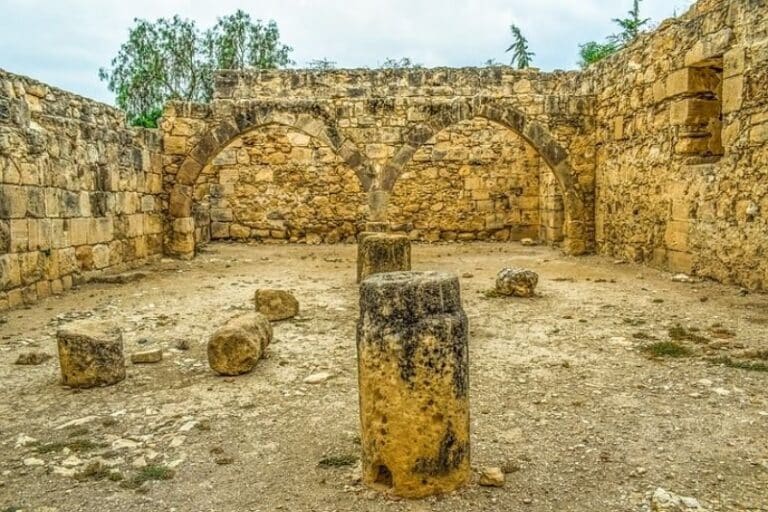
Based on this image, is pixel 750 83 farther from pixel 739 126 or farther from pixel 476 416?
pixel 476 416

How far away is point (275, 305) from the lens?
20.2 feet

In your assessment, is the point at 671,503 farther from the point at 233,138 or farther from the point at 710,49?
the point at 233,138

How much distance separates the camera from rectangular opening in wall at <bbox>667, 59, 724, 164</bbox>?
819cm

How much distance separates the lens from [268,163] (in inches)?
577

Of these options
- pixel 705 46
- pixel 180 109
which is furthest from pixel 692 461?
pixel 180 109

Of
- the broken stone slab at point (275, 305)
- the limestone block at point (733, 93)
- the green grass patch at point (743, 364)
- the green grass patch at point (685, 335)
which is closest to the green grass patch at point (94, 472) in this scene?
the broken stone slab at point (275, 305)

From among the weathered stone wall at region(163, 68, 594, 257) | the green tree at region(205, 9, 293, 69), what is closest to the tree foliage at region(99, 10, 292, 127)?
the green tree at region(205, 9, 293, 69)

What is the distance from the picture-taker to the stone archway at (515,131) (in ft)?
36.0

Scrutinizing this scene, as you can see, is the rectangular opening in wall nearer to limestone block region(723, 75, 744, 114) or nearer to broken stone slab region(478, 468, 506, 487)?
limestone block region(723, 75, 744, 114)

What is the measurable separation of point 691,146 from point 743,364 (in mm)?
4810

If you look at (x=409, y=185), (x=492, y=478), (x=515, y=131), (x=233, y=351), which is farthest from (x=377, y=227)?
(x=492, y=478)

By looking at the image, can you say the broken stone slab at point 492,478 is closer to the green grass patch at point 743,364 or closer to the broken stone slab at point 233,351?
the broken stone slab at point 233,351

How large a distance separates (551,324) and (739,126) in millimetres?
3538

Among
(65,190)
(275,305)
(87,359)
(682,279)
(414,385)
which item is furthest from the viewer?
(65,190)
